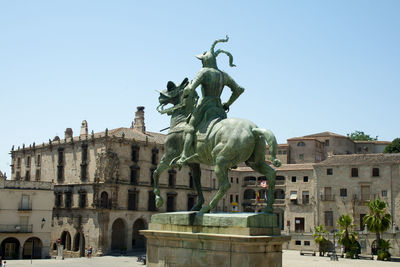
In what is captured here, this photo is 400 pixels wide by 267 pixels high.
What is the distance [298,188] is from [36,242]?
31.2 metres

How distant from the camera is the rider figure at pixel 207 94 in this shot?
437 inches

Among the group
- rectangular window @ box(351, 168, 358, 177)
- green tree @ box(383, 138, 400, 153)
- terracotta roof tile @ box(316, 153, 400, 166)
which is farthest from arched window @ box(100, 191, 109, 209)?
green tree @ box(383, 138, 400, 153)

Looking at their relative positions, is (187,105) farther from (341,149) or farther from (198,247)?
(341,149)

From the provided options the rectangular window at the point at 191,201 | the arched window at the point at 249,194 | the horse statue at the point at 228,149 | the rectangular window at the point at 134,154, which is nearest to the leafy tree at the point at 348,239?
the rectangular window at the point at 191,201

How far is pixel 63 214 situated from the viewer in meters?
54.7

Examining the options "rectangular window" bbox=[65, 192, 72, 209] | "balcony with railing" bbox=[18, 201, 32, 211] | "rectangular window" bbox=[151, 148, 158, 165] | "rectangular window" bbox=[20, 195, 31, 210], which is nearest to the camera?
"balcony with railing" bbox=[18, 201, 32, 211]

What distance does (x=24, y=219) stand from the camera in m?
46.4

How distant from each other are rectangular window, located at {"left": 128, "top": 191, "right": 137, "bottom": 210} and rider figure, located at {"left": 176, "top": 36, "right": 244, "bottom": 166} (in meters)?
42.8

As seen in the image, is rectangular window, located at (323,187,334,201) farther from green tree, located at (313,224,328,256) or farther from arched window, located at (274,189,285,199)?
arched window, located at (274,189,285,199)

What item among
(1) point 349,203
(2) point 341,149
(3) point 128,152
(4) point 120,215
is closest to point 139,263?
(4) point 120,215

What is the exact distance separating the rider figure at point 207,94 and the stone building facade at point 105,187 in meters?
41.0

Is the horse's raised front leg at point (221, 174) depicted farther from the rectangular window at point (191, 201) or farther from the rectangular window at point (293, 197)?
the rectangular window at point (293, 197)

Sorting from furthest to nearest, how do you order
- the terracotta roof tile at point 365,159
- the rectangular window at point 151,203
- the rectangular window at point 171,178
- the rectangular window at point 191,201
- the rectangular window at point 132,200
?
the rectangular window at point 191,201, the rectangular window at point 171,178, the rectangular window at point 151,203, the terracotta roof tile at point 365,159, the rectangular window at point 132,200

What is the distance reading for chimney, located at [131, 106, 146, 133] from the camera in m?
60.6
